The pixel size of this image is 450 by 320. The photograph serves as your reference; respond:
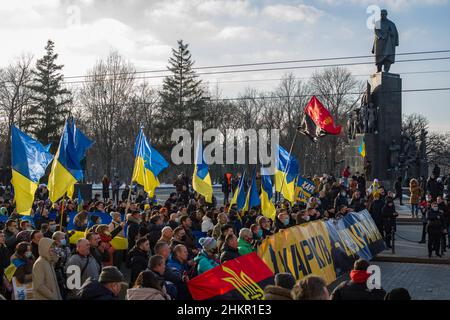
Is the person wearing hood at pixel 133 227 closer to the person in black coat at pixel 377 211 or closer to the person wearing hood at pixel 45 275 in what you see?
the person wearing hood at pixel 45 275

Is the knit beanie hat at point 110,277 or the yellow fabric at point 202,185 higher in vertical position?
the yellow fabric at point 202,185

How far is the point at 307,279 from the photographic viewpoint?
172 inches

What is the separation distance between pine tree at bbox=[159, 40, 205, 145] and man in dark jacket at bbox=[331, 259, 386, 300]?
46.4m

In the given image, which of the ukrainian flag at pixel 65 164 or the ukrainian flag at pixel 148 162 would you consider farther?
the ukrainian flag at pixel 148 162

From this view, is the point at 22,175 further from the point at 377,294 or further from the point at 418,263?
the point at 418,263

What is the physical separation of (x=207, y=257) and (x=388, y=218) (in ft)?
31.8

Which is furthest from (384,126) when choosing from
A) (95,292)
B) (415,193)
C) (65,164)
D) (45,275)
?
(95,292)

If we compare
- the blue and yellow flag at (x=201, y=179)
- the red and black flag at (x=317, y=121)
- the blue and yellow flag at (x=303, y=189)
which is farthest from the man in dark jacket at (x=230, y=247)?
the blue and yellow flag at (x=303, y=189)

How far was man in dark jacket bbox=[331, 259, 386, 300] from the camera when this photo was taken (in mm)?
5898

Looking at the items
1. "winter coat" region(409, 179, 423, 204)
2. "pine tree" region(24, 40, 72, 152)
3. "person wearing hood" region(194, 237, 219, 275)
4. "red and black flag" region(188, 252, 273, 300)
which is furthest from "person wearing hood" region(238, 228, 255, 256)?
"pine tree" region(24, 40, 72, 152)

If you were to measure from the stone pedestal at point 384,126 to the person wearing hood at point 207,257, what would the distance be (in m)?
24.8

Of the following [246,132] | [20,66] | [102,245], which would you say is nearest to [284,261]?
[102,245]

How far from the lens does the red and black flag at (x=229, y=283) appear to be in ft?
21.9
